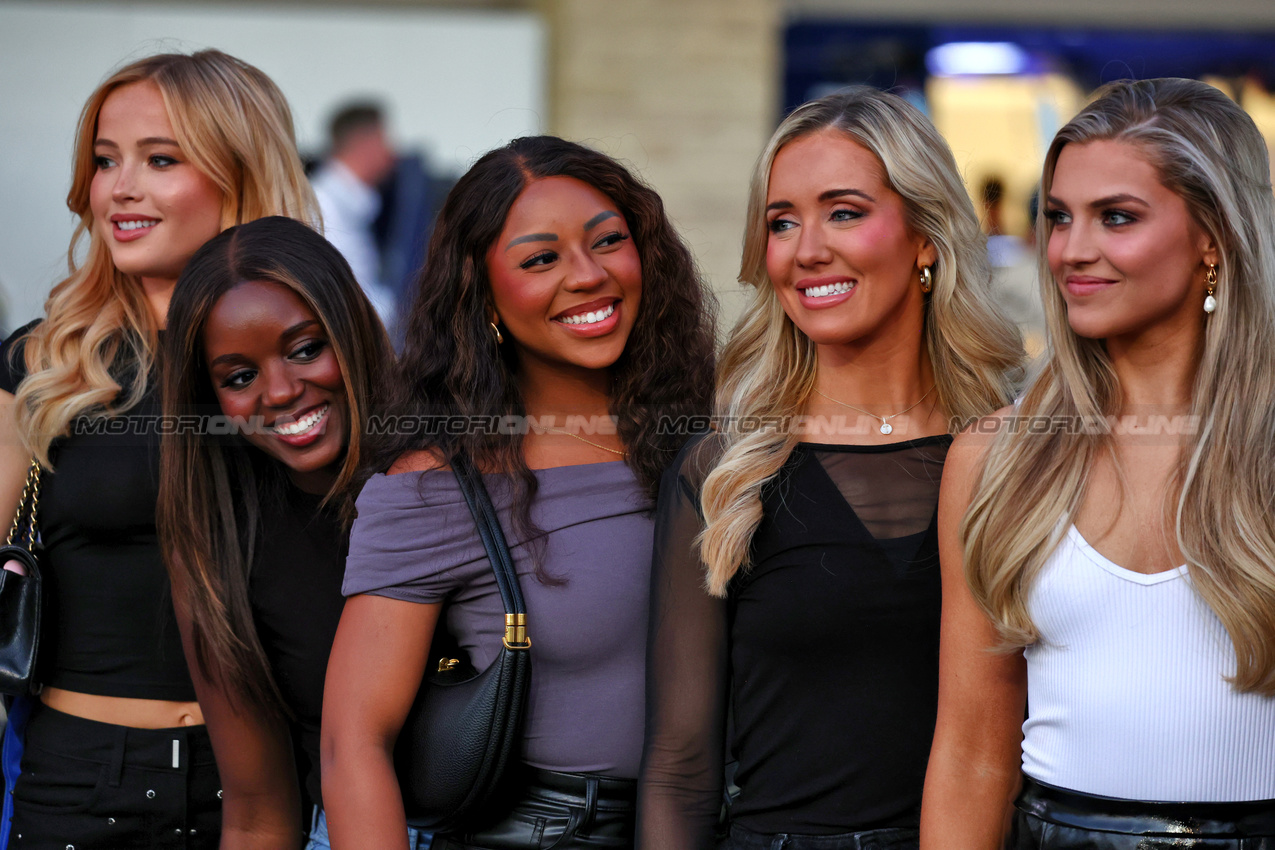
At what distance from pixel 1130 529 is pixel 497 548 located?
1.02 metres

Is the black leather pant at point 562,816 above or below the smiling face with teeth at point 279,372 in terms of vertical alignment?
below

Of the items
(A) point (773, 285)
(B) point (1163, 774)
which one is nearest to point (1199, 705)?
(B) point (1163, 774)

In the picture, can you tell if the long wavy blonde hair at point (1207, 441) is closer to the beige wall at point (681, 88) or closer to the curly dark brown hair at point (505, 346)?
the curly dark brown hair at point (505, 346)

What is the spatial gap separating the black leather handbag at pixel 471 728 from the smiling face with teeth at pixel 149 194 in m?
1.08

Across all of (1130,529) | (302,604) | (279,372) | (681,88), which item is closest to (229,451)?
(279,372)

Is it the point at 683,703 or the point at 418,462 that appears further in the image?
the point at 418,462

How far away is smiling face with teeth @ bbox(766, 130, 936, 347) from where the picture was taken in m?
2.12

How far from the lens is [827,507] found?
6.73ft

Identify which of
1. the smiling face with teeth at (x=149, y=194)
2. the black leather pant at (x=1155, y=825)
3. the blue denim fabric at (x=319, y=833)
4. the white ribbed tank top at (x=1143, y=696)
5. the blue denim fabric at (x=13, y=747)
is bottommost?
the blue denim fabric at (x=319, y=833)

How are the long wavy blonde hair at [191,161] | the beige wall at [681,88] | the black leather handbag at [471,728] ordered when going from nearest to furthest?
the black leather handbag at [471,728]
the long wavy blonde hair at [191,161]
the beige wall at [681,88]

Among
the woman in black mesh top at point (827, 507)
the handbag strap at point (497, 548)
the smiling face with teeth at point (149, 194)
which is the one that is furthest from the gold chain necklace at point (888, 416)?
the smiling face with teeth at point (149, 194)

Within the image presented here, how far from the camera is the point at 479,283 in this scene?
7.68ft

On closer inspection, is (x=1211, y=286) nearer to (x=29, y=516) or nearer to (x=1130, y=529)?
(x=1130, y=529)

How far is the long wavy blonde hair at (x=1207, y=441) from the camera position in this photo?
5.68 feet
